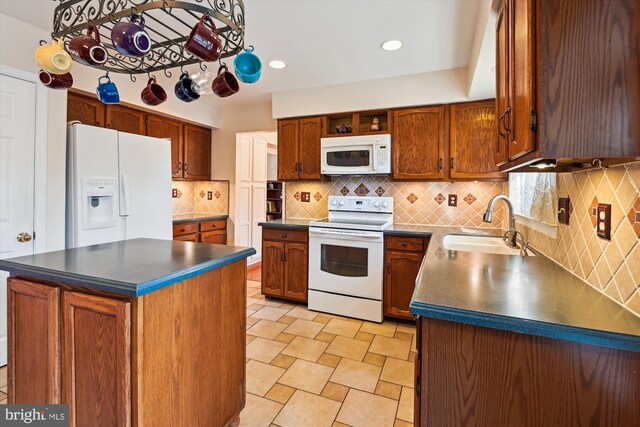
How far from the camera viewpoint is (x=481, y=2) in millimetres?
1879

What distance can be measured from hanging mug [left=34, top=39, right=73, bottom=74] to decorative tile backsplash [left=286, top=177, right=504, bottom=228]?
2699 millimetres

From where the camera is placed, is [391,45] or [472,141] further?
[472,141]

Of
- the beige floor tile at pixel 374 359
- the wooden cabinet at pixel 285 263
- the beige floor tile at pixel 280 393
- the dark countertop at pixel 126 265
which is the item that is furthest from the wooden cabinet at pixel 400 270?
the dark countertop at pixel 126 265

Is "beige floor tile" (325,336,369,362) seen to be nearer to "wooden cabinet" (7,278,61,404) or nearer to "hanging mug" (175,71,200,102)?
"wooden cabinet" (7,278,61,404)

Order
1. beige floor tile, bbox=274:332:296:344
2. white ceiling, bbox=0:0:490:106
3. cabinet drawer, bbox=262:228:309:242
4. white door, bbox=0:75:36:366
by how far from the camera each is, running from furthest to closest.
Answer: cabinet drawer, bbox=262:228:309:242 → beige floor tile, bbox=274:332:296:344 → white door, bbox=0:75:36:366 → white ceiling, bbox=0:0:490:106

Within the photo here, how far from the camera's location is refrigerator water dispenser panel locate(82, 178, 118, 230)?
2508mm

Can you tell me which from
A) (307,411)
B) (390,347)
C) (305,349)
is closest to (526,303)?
(307,411)

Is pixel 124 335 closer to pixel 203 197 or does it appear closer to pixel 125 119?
pixel 125 119

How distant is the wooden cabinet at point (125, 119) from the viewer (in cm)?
312

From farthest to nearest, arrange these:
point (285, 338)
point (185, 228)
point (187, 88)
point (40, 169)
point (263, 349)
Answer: point (185, 228) < point (285, 338) < point (263, 349) < point (40, 169) < point (187, 88)

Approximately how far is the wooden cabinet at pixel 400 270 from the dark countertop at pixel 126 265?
1593 mm

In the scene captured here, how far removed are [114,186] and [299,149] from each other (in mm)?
1860

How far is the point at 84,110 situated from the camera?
2879 mm

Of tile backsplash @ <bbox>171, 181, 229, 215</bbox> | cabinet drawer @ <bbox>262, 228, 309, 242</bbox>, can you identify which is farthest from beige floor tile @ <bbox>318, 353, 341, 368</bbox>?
tile backsplash @ <bbox>171, 181, 229, 215</bbox>
